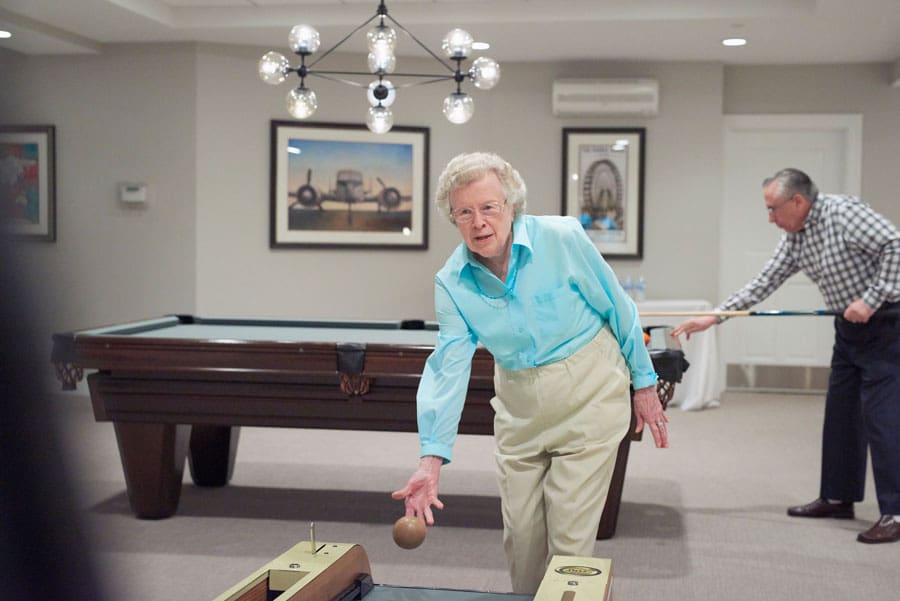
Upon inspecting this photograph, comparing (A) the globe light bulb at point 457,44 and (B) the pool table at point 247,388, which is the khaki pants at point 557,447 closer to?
(B) the pool table at point 247,388

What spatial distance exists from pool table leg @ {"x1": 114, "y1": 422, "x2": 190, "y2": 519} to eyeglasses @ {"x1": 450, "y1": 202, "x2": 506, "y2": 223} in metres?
2.12

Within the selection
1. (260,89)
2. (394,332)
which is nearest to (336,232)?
(260,89)

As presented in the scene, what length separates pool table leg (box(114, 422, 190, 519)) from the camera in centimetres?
385

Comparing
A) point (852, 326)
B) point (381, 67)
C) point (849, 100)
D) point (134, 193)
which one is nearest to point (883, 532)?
point (852, 326)

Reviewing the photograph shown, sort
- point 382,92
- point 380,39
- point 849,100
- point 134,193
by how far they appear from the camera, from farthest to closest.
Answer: point 849,100 → point 134,193 → point 382,92 → point 380,39

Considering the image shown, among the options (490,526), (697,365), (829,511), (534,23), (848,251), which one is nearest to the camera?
(848,251)

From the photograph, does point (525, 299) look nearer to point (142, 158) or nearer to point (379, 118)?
point (379, 118)

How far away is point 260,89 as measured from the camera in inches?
284

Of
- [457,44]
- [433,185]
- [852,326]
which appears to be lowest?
[852,326]

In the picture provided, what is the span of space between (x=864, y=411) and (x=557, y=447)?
2.09m

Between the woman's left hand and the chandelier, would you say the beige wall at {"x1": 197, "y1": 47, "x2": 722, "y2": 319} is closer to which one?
the chandelier

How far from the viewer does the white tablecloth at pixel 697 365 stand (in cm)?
692

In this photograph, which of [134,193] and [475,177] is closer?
[475,177]

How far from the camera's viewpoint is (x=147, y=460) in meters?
3.88
